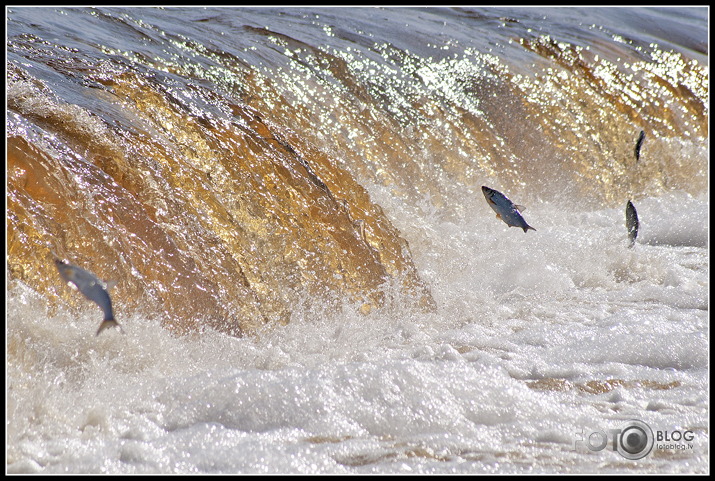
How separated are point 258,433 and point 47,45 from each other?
3263 millimetres

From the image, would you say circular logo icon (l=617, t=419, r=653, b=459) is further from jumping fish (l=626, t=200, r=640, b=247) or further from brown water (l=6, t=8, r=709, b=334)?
jumping fish (l=626, t=200, r=640, b=247)

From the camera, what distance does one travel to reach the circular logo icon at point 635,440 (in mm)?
2484

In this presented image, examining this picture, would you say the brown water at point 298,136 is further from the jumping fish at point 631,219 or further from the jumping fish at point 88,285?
the jumping fish at point 631,219

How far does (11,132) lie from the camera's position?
313 cm

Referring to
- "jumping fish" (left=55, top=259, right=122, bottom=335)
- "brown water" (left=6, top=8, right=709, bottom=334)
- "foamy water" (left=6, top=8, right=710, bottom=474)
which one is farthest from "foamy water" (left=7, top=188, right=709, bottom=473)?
"jumping fish" (left=55, top=259, right=122, bottom=335)

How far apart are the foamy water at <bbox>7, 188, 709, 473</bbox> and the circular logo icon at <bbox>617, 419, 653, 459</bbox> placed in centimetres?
4

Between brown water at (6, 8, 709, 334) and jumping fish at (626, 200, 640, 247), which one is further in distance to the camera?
jumping fish at (626, 200, 640, 247)

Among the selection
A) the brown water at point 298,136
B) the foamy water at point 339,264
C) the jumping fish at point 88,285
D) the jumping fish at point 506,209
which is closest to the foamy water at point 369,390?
A: the foamy water at point 339,264

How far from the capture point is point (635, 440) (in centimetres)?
257

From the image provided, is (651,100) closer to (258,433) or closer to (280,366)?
(280,366)

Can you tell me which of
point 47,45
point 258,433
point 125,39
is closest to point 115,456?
point 258,433

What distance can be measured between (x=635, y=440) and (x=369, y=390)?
0.96 m

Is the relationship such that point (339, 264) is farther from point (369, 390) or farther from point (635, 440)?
point (635, 440)

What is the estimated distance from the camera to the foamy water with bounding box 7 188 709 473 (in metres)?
2.39
